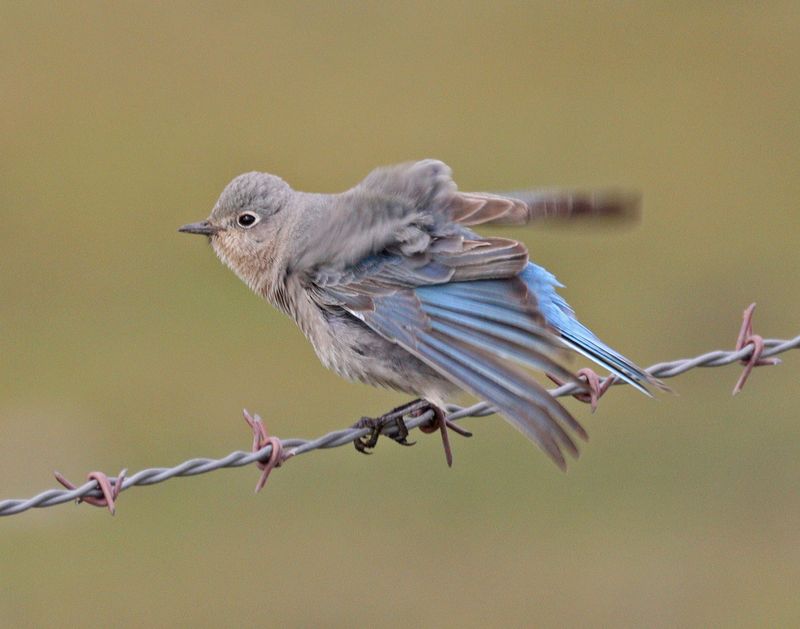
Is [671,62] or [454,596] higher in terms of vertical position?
[671,62]

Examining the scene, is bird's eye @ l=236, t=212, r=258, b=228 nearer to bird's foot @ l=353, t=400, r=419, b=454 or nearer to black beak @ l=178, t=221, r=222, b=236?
black beak @ l=178, t=221, r=222, b=236

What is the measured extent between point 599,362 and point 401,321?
0.94m

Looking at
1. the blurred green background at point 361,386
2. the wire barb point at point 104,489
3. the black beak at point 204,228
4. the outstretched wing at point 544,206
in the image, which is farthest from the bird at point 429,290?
the blurred green background at point 361,386

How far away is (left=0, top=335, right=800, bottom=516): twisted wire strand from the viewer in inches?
237

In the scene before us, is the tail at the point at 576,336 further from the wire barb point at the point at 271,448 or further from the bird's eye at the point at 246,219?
the bird's eye at the point at 246,219

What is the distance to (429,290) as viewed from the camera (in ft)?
24.3

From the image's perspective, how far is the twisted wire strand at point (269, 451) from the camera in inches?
237

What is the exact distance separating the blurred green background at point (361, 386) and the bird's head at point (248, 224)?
301 cm


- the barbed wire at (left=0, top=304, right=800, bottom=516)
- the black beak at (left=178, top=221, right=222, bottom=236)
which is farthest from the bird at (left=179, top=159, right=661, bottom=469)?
the black beak at (left=178, top=221, right=222, bottom=236)

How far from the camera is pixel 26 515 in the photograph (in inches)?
451

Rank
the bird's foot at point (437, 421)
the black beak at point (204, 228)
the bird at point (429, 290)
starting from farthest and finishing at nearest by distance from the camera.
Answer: the black beak at point (204, 228)
the bird's foot at point (437, 421)
the bird at point (429, 290)

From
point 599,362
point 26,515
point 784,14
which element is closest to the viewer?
point 599,362

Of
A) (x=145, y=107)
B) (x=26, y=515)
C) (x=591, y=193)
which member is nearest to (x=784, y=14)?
(x=145, y=107)

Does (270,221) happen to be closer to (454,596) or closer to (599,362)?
(599,362)
